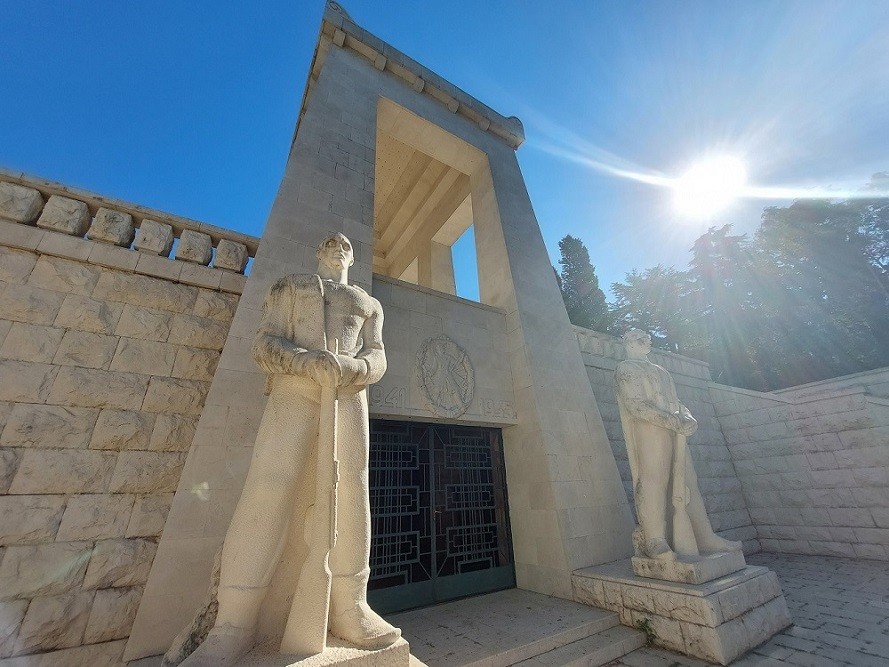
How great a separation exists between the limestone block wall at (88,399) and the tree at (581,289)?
2059 centimetres

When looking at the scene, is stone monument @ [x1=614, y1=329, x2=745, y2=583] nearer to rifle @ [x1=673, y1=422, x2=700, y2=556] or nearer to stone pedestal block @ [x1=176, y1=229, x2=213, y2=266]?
rifle @ [x1=673, y1=422, x2=700, y2=556]

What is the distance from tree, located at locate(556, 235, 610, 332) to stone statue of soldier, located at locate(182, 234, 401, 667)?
2069 cm

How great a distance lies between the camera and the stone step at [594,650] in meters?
2.98

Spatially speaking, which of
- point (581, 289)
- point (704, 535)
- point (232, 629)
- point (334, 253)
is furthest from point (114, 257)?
point (581, 289)

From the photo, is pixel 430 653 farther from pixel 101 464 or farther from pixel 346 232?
pixel 346 232

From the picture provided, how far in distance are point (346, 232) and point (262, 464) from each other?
3.76 meters

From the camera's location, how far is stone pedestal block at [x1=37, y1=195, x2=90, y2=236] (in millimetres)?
3740

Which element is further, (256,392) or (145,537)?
(256,392)

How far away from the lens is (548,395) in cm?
555

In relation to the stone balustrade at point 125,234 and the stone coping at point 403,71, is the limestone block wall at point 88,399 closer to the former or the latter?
the stone balustrade at point 125,234

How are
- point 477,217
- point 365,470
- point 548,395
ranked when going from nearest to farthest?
point 365,470, point 548,395, point 477,217

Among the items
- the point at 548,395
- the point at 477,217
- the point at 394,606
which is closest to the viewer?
the point at 394,606

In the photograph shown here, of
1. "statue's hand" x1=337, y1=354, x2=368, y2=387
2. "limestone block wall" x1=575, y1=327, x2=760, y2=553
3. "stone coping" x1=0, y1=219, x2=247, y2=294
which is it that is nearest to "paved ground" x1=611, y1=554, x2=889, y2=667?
"limestone block wall" x1=575, y1=327, x2=760, y2=553

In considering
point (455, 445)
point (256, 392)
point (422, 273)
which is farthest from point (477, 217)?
point (256, 392)
